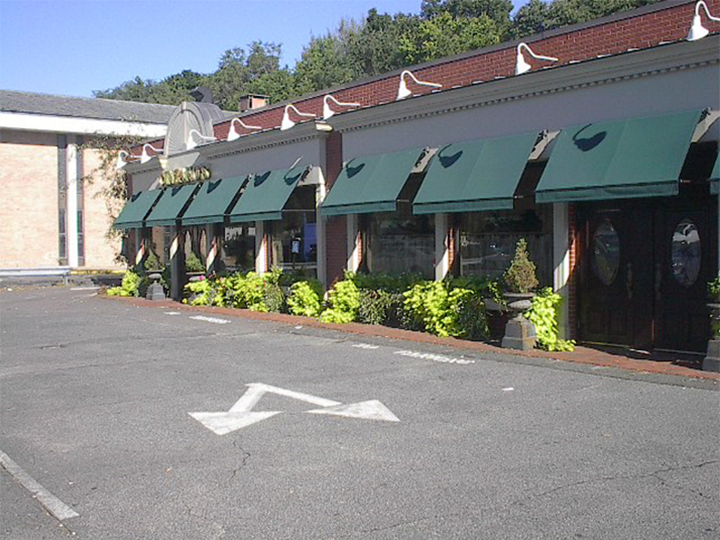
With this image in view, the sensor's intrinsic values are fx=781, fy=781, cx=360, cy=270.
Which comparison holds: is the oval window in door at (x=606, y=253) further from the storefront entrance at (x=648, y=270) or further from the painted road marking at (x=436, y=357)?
the painted road marking at (x=436, y=357)

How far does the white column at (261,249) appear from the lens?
65.0 feet

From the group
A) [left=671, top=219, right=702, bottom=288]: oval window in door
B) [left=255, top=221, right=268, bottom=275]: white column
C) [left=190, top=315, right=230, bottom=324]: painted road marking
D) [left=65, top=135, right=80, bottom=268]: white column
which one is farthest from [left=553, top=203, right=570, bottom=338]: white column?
[left=65, top=135, right=80, bottom=268]: white column

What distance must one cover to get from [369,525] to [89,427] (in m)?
3.84

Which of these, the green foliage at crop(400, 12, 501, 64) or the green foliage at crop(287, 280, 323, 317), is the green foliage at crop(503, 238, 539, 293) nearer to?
the green foliage at crop(287, 280, 323, 317)

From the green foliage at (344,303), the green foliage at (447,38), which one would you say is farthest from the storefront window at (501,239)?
the green foliage at (447,38)

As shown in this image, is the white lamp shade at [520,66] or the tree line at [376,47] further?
the tree line at [376,47]

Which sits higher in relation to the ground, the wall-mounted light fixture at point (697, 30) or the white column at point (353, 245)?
the wall-mounted light fixture at point (697, 30)

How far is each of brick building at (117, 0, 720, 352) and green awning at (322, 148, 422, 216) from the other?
39 mm

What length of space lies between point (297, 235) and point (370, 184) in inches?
157

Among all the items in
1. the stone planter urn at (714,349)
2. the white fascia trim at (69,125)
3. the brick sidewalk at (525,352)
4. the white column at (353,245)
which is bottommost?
the brick sidewalk at (525,352)

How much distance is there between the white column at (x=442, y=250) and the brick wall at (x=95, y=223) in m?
30.6

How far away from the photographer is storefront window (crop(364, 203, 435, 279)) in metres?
15.2

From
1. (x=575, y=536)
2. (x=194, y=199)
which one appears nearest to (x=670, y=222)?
(x=575, y=536)

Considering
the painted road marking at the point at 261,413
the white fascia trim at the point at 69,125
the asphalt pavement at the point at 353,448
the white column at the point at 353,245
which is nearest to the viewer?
the asphalt pavement at the point at 353,448
